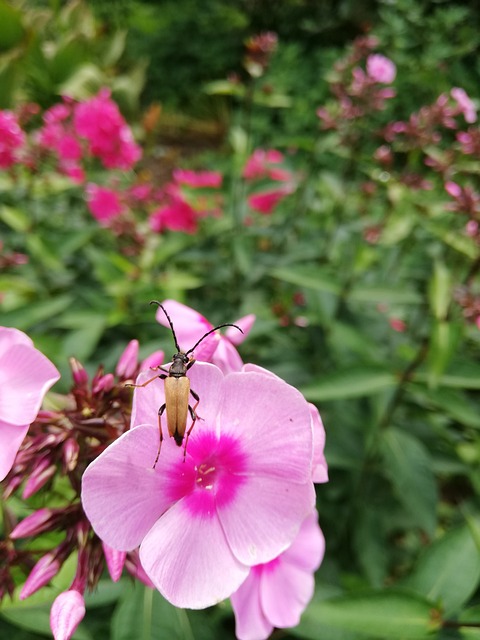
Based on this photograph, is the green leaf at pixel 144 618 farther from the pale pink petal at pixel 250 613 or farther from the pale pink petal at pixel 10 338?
the pale pink petal at pixel 10 338

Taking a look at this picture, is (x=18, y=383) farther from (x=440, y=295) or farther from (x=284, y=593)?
→ (x=440, y=295)

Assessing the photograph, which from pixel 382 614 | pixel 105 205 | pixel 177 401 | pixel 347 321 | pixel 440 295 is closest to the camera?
pixel 177 401

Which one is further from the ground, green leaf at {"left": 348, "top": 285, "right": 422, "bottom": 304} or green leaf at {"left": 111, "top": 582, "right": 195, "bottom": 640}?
green leaf at {"left": 111, "top": 582, "right": 195, "bottom": 640}

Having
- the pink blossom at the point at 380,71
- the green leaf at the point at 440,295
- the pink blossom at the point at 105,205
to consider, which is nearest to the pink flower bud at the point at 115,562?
the green leaf at the point at 440,295

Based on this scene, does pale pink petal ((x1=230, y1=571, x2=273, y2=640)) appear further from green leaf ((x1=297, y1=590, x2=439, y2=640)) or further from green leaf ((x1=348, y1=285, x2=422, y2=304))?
green leaf ((x1=348, y1=285, x2=422, y2=304))

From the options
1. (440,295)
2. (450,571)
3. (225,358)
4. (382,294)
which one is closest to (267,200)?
(382,294)

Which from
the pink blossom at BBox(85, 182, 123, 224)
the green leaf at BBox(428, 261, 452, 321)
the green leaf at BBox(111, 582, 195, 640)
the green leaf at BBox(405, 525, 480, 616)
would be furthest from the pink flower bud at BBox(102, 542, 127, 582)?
the pink blossom at BBox(85, 182, 123, 224)

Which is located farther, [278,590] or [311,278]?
[311,278]
